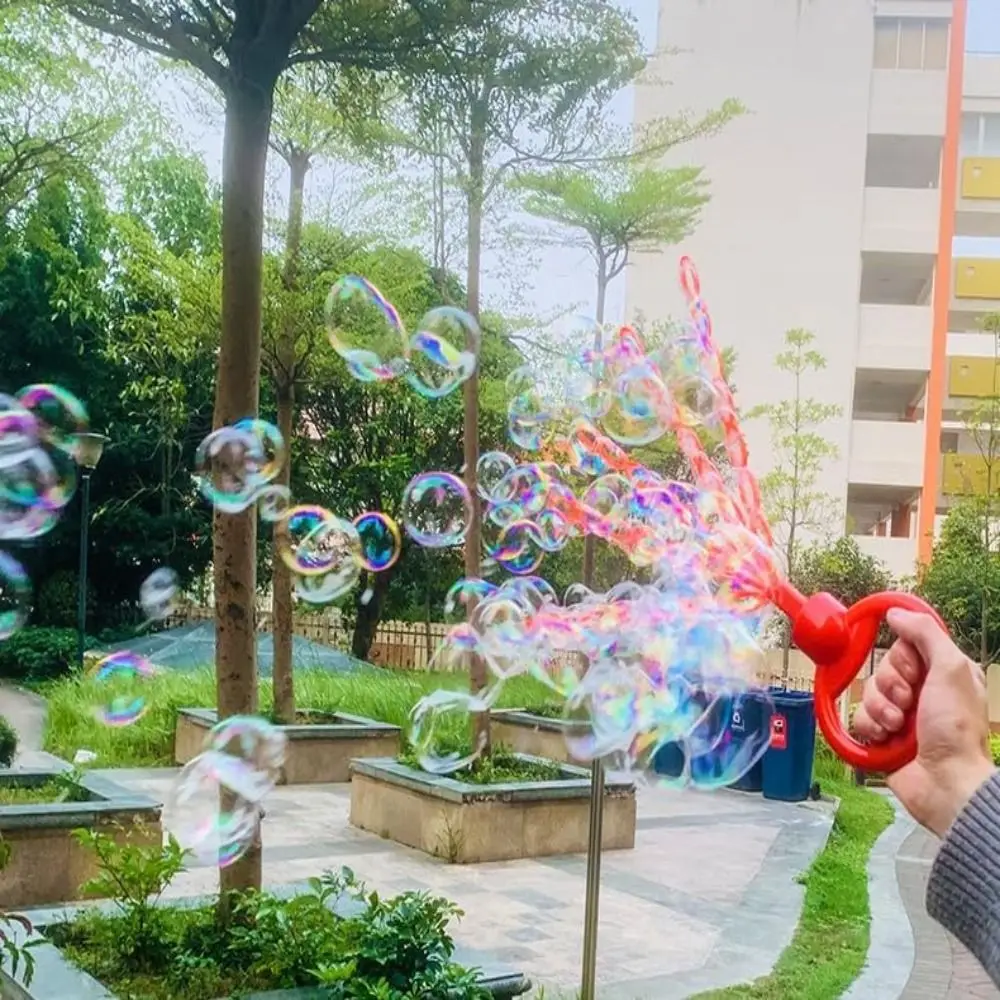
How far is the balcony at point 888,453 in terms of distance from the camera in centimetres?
2259

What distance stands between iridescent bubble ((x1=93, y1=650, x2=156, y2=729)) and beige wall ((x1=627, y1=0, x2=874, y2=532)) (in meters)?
11.6

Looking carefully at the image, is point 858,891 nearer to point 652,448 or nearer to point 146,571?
point 652,448

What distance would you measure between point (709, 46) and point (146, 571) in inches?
579

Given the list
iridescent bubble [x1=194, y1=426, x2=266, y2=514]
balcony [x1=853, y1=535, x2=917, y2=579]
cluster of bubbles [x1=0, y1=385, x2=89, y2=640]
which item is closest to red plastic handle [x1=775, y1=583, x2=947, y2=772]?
iridescent bubble [x1=194, y1=426, x2=266, y2=514]

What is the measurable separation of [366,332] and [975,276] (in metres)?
18.2

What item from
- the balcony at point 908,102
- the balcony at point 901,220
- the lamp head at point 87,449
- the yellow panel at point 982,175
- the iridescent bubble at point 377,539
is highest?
the balcony at point 908,102

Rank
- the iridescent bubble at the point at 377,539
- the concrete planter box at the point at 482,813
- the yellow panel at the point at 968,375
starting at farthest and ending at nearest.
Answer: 1. the yellow panel at the point at 968,375
2. the iridescent bubble at the point at 377,539
3. the concrete planter box at the point at 482,813

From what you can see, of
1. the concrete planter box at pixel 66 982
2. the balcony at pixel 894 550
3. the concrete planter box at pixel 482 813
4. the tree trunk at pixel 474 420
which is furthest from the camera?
the balcony at pixel 894 550

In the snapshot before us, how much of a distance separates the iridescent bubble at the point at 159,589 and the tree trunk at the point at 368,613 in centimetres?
345

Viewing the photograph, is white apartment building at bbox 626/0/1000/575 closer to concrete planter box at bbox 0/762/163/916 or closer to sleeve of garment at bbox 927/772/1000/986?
concrete planter box at bbox 0/762/163/916

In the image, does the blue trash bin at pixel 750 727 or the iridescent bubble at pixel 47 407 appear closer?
the iridescent bubble at pixel 47 407

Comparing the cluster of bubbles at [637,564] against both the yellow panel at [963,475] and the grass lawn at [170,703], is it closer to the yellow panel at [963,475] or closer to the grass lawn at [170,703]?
the grass lawn at [170,703]

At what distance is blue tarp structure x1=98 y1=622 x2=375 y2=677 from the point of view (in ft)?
50.8

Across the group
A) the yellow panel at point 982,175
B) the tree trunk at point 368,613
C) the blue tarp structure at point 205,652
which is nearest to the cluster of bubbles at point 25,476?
the blue tarp structure at point 205,652
